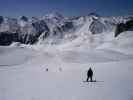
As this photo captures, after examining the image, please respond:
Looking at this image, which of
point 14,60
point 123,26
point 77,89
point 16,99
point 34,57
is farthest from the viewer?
point 123,26

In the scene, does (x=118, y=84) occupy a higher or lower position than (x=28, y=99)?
higher

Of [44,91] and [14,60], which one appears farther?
[14,60]

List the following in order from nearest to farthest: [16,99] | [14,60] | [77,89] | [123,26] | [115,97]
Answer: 1. [115,97]
2. [16,99]
3. [77,89]
4. [14,60]
5. [123,26]

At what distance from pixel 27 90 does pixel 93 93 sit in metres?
4.52

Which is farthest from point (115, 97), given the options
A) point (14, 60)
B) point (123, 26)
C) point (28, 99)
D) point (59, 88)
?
point (123, 26)

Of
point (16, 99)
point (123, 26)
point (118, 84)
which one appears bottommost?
point (16, 99)

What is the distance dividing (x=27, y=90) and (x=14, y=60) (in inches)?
→ 1091

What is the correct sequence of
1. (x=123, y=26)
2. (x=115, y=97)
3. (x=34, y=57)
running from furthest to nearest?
(x=123, y=26) → (x=34, y=57) → (x=115, y=97)

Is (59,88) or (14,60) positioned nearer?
(59,88)

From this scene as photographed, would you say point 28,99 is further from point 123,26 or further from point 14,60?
point 123,26

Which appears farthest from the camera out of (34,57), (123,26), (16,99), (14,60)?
(123,26)

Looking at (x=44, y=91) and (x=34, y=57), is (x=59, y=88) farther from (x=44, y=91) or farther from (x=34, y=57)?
(x=34, y=57)

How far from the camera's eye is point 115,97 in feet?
29.2

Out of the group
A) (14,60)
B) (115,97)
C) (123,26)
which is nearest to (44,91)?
(115,97)
